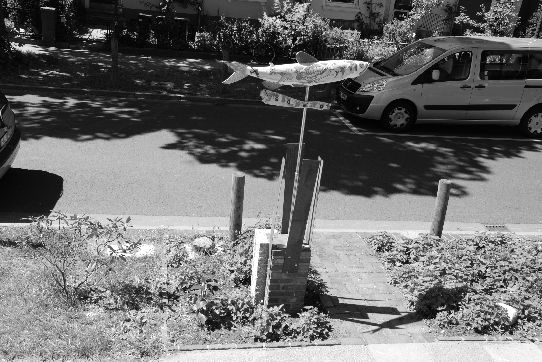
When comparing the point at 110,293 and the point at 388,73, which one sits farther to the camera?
the point at 388,73

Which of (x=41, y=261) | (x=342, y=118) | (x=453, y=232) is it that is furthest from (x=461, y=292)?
(x=342, y=118)

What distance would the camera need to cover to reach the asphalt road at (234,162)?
803 cm

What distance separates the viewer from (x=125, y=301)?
539 centimetres

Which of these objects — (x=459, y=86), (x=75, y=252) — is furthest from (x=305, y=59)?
(x=459, y=86)

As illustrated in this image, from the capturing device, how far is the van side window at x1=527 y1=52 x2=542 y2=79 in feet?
39.1

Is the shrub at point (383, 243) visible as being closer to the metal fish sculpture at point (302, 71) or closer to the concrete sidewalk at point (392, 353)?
the concrete sidewalk at point (392, 353)

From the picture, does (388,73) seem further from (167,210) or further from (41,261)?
(41,261)

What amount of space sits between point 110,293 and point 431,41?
375 inches

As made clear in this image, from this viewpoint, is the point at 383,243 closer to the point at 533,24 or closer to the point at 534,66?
the point at 534,66

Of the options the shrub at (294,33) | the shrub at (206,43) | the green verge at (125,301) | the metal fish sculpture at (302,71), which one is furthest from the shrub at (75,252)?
the shrub at (294,33)

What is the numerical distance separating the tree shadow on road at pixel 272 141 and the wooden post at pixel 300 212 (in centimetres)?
350

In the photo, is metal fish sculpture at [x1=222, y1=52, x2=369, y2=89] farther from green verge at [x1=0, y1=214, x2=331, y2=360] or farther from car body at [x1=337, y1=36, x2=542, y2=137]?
car body at [x1=337, y1=36, x2=542, y2=137]

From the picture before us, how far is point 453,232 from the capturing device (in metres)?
7.69

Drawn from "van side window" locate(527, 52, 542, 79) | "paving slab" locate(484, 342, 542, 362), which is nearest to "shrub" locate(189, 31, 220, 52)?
"van side window" locate(527, 52, 542, 79)
